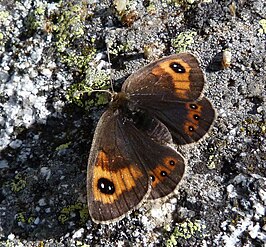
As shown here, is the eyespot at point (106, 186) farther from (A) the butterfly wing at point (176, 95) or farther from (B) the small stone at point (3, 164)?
(B) the small stone at point (3, 164)

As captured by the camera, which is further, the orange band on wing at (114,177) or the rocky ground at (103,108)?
the rocky ground at (103,108)

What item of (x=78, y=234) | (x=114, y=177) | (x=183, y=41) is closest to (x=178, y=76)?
(x=183, y=41)

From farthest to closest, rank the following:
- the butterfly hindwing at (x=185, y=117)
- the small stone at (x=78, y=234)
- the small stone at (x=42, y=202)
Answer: the small stone at (x=42, y=202), the butterfly hindwing at (x=185, y=117), the small stone at (x=78, y=234)

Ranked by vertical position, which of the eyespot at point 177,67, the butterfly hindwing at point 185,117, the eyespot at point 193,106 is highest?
the eyespot at point 177,67

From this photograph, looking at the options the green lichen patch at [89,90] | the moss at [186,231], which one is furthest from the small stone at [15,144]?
the moss at [186,231]

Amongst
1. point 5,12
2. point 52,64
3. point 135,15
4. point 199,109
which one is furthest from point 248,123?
point 5,12

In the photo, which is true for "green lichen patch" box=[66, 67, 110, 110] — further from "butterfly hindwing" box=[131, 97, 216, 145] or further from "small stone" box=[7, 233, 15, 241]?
"small stone" box=[7, 233, 15, 241]

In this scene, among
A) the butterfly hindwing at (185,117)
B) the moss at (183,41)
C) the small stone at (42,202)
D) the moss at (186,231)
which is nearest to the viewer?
the moss at (186,231)

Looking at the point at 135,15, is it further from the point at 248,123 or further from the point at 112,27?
the point at 248,123
